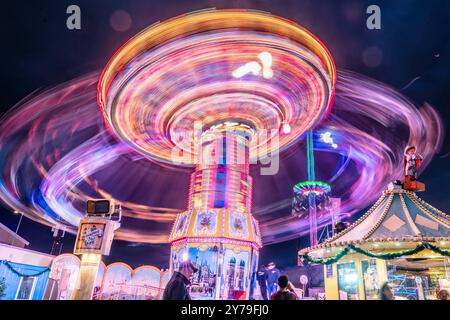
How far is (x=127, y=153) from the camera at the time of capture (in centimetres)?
2578

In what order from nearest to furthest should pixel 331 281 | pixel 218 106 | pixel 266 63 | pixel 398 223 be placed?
1. pixel 398 223
2. pixel 331 281
3. pixel 266 63
4. pixel 218 106

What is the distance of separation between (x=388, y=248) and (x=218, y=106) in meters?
12.7

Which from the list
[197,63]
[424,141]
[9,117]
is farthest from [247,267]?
[9,117]

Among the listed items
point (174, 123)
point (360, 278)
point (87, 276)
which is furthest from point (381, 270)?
point (174, 123)

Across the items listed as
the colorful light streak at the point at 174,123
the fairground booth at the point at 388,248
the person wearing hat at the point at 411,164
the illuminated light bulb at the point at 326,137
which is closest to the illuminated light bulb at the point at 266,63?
the colorful light streak at the point at 174,123

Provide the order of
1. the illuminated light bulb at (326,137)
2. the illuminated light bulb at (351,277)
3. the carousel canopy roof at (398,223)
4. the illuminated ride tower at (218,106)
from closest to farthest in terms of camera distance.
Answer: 1. the carousel canopy roof at (398,223)
2. the illuminated light bulb at (351,277)
3. the illuminated ride tower at (218,106)
4. the illuminated light bulb at (326,137)

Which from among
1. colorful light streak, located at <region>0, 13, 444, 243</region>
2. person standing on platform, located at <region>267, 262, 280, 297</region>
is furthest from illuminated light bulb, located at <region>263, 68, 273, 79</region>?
person standing on platform, located at <region>267, 262, 280, 297</region>

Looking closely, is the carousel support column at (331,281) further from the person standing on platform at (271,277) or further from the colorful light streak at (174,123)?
the colorful light streak at (174,123)

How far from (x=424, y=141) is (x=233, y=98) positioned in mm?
13318

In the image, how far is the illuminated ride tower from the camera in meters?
14.7

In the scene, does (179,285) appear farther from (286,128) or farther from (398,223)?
(286,128)

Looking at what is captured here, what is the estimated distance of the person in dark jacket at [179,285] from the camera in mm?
5301

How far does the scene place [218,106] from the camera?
65.6ft
